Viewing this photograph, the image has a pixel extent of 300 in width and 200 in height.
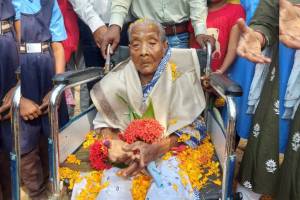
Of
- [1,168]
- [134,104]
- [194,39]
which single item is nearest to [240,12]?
[194,39]

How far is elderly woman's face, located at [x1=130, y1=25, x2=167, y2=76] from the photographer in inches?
113

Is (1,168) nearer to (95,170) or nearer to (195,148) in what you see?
(95,170)

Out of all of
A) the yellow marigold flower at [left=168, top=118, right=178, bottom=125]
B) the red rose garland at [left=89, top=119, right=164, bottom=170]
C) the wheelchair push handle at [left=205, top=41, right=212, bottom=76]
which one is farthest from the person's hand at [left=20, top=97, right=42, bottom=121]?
the wheelchair push handle at [left=205, top=41, right=212, bottom=76]

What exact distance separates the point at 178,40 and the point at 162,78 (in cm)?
69

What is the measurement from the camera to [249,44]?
239 cm

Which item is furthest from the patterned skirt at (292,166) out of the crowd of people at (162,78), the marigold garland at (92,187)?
the marigold garland at (92,187)

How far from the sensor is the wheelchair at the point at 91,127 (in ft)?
7.75

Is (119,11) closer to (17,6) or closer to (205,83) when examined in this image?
(17,6)

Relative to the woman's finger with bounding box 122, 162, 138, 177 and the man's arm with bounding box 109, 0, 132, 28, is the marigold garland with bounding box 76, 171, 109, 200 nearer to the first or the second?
the woman's finger with bounding box 122, 162, 138, 177

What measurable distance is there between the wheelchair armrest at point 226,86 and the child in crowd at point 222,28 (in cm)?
73

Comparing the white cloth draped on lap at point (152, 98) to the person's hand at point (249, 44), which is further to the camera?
the white cloth draped on lap at point (152, 98)

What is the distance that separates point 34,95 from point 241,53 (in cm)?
168

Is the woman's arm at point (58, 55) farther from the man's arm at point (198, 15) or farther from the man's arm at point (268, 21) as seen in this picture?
the man's arm at point (268, 21)

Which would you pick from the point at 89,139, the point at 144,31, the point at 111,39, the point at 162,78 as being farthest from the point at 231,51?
the point at 89,139
